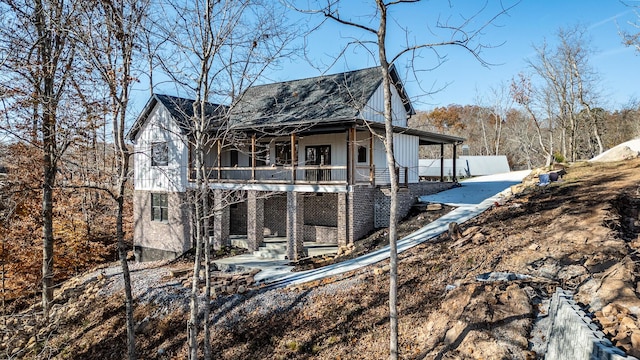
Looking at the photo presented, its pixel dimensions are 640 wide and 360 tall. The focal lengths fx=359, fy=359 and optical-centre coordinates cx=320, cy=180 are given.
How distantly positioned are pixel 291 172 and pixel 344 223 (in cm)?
328

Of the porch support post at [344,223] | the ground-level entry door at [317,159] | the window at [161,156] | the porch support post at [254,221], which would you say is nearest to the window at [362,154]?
the ground-level entry door at [317,159]

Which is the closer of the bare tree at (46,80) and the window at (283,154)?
the bare tree at (46,80)

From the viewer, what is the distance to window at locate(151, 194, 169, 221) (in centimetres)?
1822

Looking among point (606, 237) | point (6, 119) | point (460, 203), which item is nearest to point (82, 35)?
point (6, 119)

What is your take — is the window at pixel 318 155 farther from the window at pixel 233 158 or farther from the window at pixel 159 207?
the window at pixel 159 207

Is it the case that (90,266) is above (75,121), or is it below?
below

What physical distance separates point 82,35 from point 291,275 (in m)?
8.75

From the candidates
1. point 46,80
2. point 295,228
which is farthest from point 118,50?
point 295,228

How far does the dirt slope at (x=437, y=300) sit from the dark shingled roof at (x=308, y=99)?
6.69 meters

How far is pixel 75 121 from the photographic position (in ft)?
37.4

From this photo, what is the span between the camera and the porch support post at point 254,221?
15.8m

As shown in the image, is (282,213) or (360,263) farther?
(282,213)

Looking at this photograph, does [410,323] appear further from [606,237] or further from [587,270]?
[606,237]

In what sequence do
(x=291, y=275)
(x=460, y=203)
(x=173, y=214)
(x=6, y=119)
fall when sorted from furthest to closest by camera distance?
(x=173, y=214) < (x=460, y=203) < (x=291, y=275) < (x=6, y=119)
